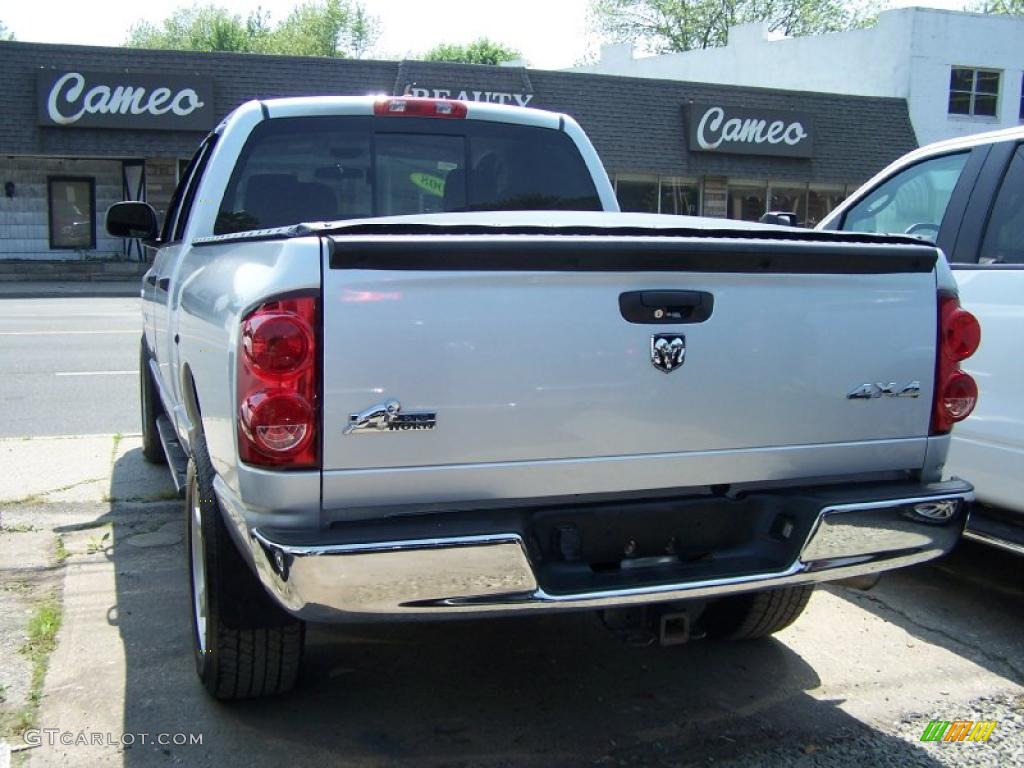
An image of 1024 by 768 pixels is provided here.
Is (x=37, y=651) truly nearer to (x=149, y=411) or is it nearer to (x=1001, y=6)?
(x=149, y=411)

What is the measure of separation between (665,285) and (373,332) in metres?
0.85

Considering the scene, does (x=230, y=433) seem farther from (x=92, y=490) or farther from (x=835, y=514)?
(x=92, y=490)

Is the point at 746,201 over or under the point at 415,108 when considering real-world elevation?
over

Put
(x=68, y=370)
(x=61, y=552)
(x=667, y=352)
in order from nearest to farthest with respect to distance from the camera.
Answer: (x=667, y=352) → (x=61, y=552) → (x=68, y=370)

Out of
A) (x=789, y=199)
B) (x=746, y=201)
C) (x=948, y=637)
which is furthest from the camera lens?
(x=789, y=199)

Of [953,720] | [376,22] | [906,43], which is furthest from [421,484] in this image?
[376,22]

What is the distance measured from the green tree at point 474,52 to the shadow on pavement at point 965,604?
60.3 metres

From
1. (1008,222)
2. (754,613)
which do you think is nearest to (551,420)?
(754,613)

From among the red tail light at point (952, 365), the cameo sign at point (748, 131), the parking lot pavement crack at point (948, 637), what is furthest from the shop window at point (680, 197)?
the red tail light at point (952, 365)

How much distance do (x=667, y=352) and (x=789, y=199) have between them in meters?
27.5

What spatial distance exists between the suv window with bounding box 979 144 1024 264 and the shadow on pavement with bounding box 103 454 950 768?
78.9 inches

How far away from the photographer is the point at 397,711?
11.3ft

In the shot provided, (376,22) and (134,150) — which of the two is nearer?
(134,150)

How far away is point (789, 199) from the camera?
1136 inches
